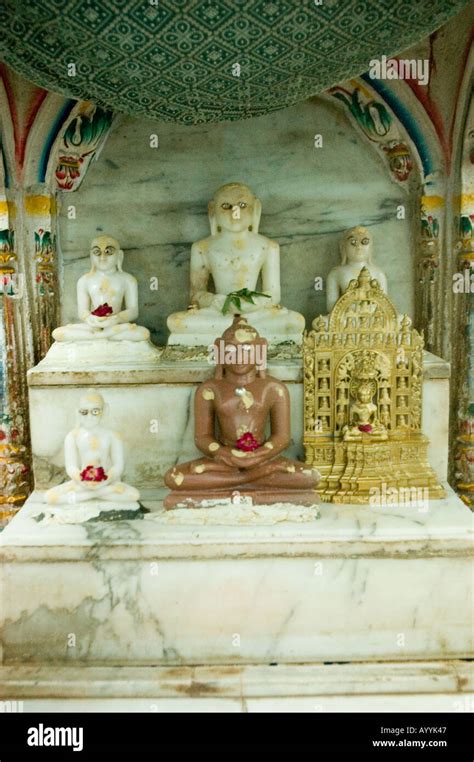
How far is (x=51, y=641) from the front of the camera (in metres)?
3.74

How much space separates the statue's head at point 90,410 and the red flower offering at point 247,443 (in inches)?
26.0

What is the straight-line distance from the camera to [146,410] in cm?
445

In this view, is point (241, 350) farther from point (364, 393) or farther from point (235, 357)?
point (364, 393)

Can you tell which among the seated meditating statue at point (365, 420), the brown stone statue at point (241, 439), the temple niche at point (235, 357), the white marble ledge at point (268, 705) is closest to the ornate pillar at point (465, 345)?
the temple niche at point (235, 357)

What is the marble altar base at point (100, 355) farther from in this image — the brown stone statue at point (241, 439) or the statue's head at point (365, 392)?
the statue's head at point (365, 392)

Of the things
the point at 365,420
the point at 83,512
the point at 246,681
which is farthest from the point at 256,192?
the point at 246,681

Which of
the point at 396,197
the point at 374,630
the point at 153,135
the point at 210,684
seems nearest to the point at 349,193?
the point at 396,197

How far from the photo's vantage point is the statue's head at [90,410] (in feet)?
13.4

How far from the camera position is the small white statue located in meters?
5.01

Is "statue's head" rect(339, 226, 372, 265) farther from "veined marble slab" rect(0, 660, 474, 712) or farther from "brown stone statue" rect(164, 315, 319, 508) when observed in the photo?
"veined marble slab" rect(0, 660, 474, 712)

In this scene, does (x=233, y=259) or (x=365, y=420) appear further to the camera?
(x=233, y=259)

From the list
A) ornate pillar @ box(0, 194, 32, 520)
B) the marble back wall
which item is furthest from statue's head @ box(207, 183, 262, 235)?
ornate pillar @ box(0, 194, 32, 520)

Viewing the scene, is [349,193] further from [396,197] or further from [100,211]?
[100,211]

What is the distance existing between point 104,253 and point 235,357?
1253 millimetres
